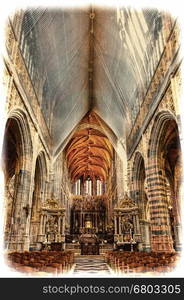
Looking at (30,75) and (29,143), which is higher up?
(30,75)

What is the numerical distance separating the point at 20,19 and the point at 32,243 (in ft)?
43.0

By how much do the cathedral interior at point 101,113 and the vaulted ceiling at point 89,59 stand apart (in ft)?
0.26

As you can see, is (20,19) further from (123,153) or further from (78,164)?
(78,164)

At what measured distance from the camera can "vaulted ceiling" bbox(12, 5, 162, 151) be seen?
1245cm

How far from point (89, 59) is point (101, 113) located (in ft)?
20.1

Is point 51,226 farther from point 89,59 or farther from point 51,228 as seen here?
point 89,59

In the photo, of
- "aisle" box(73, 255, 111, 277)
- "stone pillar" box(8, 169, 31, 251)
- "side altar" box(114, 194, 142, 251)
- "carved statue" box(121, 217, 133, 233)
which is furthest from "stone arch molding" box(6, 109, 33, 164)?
"carved statue" box(121, 217, 133, 233)

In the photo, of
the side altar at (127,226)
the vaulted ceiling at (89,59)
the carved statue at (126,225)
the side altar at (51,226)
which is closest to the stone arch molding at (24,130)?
the vaulted ceiling at (89,59)

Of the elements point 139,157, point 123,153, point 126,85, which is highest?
point 126,85

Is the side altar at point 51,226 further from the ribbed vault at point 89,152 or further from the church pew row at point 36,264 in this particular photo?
the ribbed vault at point 89,152

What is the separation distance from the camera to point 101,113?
25.3 meters

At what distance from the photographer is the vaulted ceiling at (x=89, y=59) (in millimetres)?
12453

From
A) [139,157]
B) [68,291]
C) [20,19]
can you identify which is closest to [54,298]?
[68,291]

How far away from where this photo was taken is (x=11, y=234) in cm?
1152
